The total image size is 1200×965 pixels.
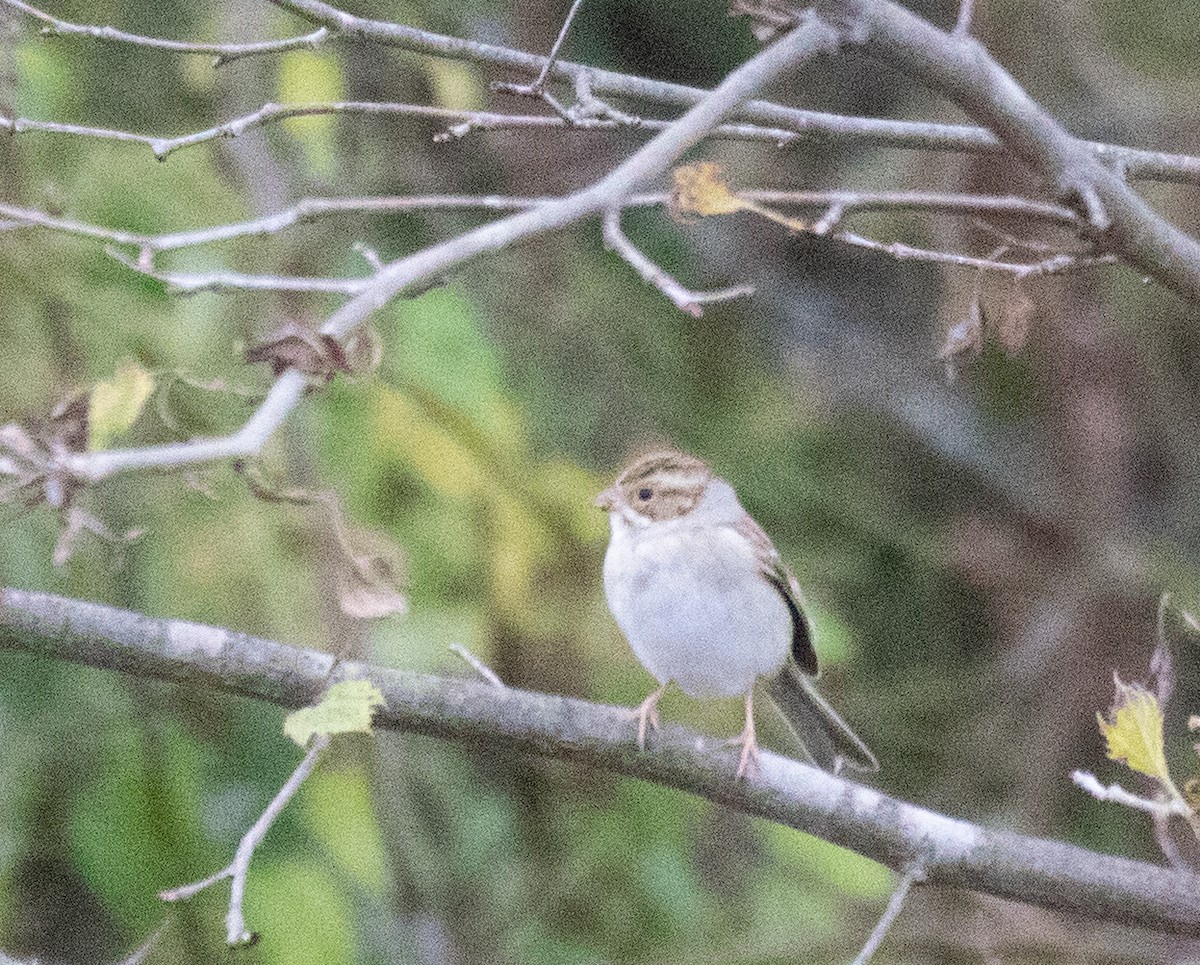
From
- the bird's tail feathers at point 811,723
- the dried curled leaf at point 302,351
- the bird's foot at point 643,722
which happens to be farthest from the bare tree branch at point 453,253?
the bird's tail feathers at point 811,723

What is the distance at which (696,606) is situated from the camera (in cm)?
181

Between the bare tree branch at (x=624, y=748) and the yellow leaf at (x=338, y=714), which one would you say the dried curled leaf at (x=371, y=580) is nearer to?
the yellow leaf at (x=338, y=714)

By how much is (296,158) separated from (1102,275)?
58.0 inches

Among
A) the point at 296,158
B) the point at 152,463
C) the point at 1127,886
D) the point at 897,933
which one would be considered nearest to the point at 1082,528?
the point at 897,933

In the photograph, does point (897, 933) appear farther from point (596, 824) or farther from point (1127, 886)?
point (1127, 886)

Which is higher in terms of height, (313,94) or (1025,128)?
(1025,128)

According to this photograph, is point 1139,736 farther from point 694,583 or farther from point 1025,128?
point 694,583

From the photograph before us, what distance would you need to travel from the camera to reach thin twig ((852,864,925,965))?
1349 millimetres

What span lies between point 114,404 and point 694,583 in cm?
105

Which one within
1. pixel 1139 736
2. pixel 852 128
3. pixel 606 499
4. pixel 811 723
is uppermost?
pixel 852 128

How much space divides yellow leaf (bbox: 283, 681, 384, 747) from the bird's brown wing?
643 millimetres

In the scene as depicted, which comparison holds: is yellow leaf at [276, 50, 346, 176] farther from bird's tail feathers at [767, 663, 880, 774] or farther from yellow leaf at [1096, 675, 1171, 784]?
yellow leaf at [1096, 675, 1171, 784]

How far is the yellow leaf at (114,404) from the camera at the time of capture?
84 cm

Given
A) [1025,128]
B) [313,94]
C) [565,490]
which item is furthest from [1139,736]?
[313,94]
